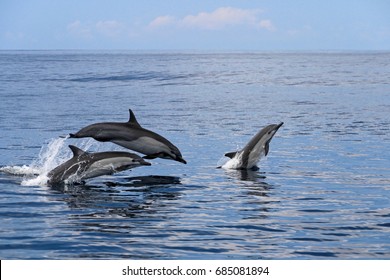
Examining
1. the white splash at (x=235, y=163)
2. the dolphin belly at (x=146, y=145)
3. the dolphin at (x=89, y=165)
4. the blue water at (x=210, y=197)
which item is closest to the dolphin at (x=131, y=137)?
the dolphin belly at (x=146, y=145)

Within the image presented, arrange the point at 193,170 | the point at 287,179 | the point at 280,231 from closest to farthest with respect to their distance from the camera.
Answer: the point at 280,231 < the point at 287,179 < the point at 193,170

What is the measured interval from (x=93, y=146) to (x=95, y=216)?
10703 millimetres

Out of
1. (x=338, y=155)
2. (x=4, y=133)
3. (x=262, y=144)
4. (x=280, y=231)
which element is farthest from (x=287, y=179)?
(x=4, y=133)

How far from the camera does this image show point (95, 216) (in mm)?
12523

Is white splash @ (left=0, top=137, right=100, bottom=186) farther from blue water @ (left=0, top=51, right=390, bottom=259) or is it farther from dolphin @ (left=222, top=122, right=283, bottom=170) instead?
dolphin @ (left=222, top=122, right=283, bottom=170)

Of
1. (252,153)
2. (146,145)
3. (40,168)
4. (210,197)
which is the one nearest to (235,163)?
(252,153)

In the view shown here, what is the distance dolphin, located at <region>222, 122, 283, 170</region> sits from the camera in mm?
18106

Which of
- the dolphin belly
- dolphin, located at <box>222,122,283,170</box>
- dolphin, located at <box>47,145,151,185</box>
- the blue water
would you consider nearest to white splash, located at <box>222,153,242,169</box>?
dolphin, located at <box>222,122,283,170</box>

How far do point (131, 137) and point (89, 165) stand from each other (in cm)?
112

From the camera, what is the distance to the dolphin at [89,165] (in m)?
15.6

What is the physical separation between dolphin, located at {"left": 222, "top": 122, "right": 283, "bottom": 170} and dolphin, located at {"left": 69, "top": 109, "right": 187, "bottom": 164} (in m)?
1.81

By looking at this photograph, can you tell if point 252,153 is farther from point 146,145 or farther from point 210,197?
point 210,197

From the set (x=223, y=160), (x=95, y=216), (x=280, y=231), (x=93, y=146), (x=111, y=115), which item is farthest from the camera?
(x=111, y=115)
